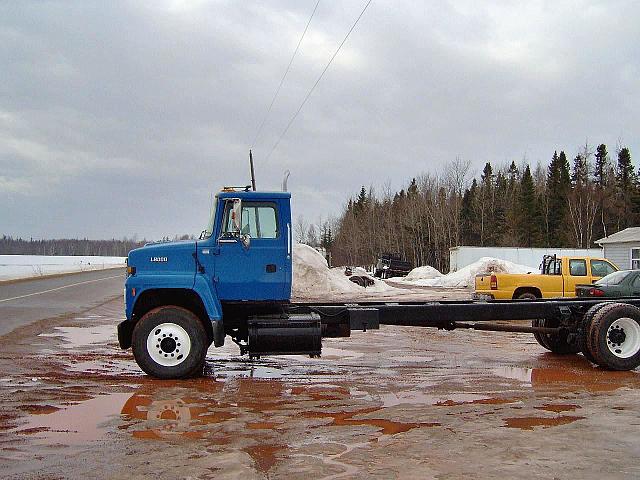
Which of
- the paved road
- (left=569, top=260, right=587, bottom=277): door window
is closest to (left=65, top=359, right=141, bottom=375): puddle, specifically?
the paved road

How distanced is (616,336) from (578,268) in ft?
35.0

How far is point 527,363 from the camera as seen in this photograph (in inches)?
460

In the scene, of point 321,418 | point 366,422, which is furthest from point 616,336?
point 321,418

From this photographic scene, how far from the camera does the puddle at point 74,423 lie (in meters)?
6.34

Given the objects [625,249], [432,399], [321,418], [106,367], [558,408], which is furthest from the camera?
[625,249]

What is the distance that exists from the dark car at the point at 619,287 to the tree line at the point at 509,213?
5518cm

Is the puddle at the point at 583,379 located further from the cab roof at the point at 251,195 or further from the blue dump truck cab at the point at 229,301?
the cab roof at the point at 251,195

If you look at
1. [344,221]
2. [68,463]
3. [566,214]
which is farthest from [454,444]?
[344,221]

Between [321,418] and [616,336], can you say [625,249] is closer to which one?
[616,336]

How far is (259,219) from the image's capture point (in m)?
9.96

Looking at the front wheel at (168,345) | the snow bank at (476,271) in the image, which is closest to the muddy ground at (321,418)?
the front wheel at (168,345)

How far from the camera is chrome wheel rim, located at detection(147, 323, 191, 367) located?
953cm

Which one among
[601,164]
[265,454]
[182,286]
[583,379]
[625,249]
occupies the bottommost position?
[583,379]

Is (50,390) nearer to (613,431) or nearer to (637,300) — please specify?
(613,431)
